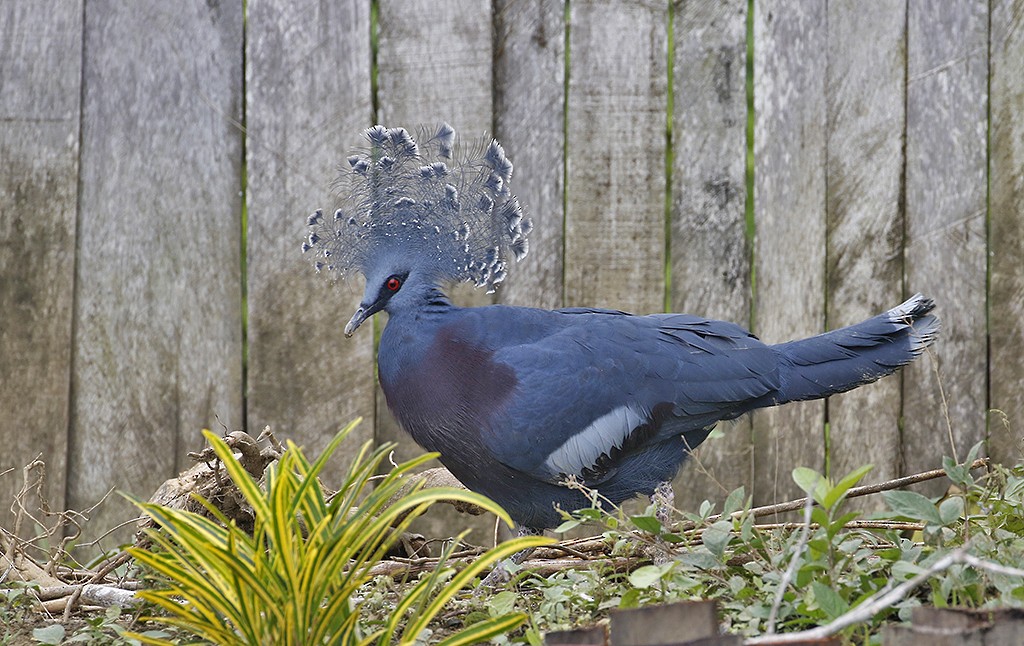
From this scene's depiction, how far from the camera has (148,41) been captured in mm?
3281

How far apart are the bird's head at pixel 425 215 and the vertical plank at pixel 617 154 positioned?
1.61 ft

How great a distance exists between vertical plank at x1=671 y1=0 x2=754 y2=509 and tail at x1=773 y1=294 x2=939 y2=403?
563 millimetres

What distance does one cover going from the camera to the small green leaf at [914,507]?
1.90 meters

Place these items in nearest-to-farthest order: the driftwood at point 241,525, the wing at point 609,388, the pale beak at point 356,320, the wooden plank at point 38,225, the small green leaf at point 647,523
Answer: the small green leaf at point 647,523 → the driftwood at point 241,525 → the wing at point 609,388 → the pale beak at point 356,320 → the wooden plank at point 38,225

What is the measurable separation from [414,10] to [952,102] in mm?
1533

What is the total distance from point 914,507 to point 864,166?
1.61 m

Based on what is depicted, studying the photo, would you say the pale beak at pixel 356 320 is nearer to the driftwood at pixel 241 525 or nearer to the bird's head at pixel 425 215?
the bird's head at pixel 425 215

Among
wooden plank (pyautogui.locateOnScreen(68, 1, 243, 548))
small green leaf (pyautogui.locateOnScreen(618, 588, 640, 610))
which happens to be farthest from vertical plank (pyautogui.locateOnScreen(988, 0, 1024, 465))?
wooden plank (pyautogui.locateOnScreen(68, 1, 243, 548))

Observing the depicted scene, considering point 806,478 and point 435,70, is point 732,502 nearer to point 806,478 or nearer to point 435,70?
point 806,478

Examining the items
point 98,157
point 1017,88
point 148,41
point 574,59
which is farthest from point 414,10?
point 1017,88

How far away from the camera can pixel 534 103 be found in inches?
130

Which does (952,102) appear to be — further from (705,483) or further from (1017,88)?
(705,483)

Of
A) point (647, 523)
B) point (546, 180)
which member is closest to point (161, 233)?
point (546, 180)

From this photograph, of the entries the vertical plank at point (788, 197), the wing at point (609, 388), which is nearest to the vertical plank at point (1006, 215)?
the vertical plank at point (788, 197)
